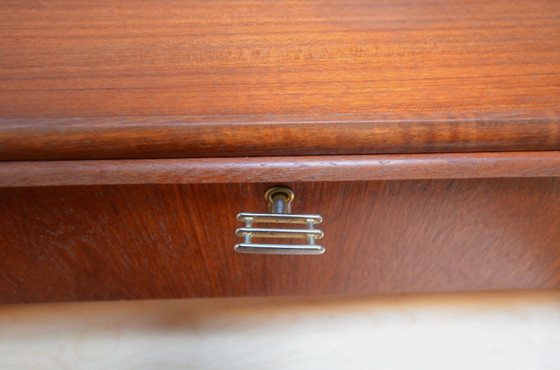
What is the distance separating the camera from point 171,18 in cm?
37

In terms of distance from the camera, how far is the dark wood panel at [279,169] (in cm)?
28

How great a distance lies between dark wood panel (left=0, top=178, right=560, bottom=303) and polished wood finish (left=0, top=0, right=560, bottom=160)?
5 centimetres

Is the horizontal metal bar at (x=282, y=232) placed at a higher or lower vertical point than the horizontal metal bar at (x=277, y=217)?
lower

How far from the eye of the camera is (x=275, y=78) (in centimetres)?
31

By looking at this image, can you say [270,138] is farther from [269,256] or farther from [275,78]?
[269,256]

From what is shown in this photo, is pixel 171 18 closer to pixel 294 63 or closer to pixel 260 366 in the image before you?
pixel 294 63

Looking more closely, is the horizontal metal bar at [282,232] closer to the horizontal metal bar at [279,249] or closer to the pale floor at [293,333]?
the horizontal metal bar at [279,249]

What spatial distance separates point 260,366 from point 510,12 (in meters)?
0.46

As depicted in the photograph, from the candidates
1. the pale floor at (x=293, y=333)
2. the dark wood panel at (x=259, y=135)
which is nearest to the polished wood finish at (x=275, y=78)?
the dark wood panel at (x=259, y=135)

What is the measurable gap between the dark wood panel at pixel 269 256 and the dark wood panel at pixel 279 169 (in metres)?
0.03

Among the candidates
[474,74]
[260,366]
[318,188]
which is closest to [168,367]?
[260,366]

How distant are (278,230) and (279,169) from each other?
51 millimetres

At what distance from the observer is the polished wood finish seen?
0.92ft

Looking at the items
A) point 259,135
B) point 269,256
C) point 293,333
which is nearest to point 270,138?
point 259,135
